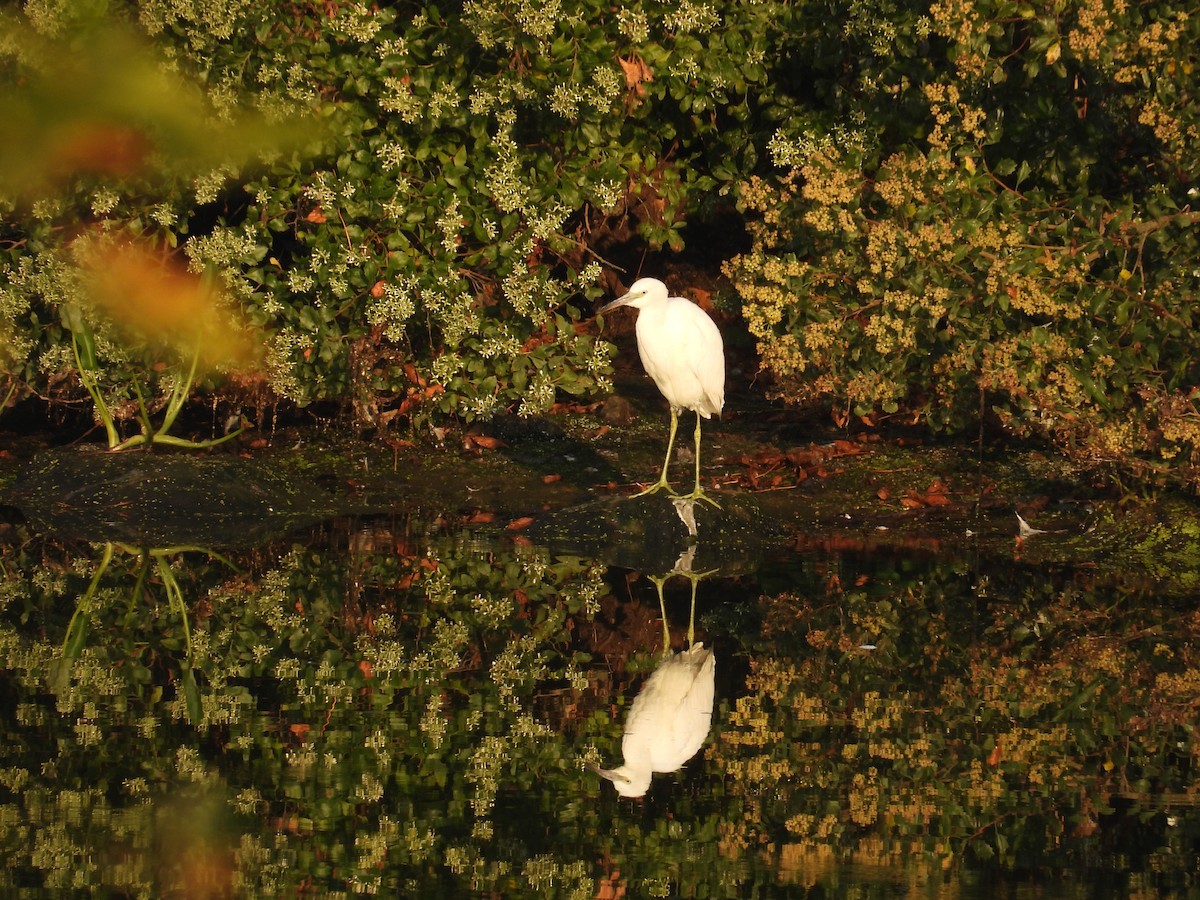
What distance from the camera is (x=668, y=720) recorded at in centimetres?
625

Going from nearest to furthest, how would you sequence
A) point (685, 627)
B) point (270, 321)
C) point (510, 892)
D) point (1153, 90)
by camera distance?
point (510, 892)
point (685, 627)
point (1153, 90)
point (270, 321)

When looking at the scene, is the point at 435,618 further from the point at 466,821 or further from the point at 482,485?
the point at 482,485

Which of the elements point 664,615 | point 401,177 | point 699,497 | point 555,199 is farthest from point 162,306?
point 664,615

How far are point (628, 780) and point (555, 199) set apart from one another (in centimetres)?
668

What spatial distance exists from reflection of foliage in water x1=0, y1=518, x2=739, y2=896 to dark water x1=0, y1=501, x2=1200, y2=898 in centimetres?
2

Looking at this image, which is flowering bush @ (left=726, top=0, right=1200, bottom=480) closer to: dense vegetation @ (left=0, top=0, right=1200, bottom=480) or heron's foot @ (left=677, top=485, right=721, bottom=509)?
dense vegetation @ (left=0, top=0, right=1200, bottom=480)

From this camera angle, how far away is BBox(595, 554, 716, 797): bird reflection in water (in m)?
5.64

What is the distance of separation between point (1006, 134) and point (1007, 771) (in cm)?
641

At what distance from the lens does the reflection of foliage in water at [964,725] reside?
202 inches

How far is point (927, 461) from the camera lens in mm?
11992

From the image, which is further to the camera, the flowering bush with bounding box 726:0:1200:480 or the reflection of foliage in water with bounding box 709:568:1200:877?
the flowering bush with bounding box 726:0:1200:480

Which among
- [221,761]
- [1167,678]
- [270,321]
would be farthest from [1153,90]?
[221,761]

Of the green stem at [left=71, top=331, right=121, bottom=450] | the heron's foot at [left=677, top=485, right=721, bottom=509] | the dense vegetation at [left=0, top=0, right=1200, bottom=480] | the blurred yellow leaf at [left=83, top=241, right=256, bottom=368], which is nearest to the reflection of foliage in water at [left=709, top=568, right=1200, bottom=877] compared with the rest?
the heron's foot at [left=677, top=485, right=721, bottom=509]

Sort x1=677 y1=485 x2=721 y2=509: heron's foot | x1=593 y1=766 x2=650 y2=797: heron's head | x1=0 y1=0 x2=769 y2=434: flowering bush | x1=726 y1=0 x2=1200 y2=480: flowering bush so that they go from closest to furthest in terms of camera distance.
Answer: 1. x1=593 y1=766 x2=650 y2=797: heron's head
2. x1=726 y1=0 x2=1200 y2=480: flowering bush
3. x1=677 y1=485 x2=721 y2=509: heron's foot
4. x1=0 y1=0 x2=769 y2=434: flowering bush
